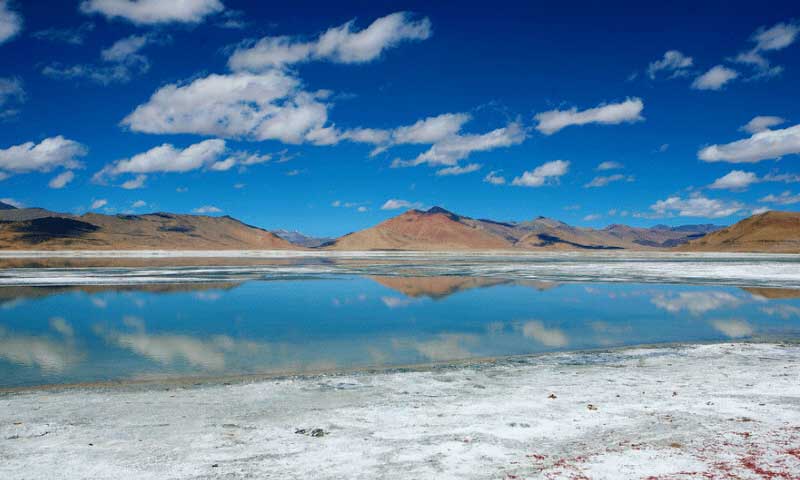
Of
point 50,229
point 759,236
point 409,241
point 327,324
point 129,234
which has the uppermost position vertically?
point 50,229

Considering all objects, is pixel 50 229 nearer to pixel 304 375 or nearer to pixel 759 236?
pixel 304 375

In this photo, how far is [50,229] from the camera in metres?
136

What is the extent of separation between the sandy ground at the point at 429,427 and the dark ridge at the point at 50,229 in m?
132

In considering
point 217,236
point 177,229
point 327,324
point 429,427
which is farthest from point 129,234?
point 429,427

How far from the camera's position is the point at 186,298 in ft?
83.2

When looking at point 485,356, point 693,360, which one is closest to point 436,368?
point 485,356

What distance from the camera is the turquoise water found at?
12.5 meters

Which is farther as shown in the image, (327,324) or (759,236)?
(759,236)

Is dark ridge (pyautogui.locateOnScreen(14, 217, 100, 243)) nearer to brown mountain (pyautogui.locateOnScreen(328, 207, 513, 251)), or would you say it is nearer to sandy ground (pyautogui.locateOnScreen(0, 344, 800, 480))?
brown mountain (pyautogui.locateOnScreen(328, 207, 513, 251))

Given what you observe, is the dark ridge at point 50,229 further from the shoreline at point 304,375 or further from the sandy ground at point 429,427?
the sandy ground at point 429,427

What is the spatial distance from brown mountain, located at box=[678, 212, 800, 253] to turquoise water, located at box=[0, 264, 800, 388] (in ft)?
329

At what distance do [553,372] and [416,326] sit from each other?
6904 mm

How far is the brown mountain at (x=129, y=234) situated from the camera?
121 meters

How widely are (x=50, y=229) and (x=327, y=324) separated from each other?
142 metres
